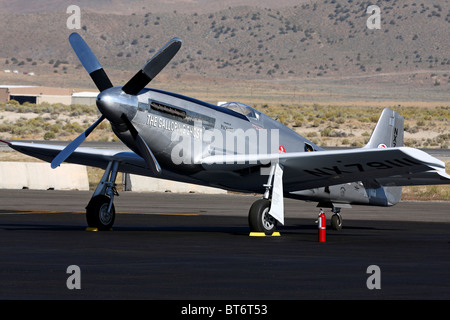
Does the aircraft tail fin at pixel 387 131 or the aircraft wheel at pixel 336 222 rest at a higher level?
the aircraft tail fin at pixel 387 131

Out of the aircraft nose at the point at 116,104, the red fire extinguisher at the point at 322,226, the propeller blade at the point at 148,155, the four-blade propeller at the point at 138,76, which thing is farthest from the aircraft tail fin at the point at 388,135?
the aircraft nose at the point at 116,104

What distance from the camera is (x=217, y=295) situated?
11.4 m

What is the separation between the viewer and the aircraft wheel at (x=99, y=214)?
21688mm

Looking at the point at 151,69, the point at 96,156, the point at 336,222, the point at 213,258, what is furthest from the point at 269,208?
the point at 213,258

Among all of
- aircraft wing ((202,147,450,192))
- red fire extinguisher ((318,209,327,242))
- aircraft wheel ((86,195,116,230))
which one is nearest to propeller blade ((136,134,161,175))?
aircraft wing ((202,147,450,192))

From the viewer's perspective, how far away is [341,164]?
21453mm

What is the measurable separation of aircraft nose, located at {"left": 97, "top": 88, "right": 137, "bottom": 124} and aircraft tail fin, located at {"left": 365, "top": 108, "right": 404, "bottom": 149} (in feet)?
26.2

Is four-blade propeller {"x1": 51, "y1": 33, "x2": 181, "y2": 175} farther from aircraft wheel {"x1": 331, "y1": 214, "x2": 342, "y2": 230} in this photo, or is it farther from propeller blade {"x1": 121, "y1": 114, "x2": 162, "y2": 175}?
aircraft wheel {"x1": 331, "y1": 214, "x2": 342, "y2": 230}

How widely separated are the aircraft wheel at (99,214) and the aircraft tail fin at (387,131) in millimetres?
7535

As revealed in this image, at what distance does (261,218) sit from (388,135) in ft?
22.1

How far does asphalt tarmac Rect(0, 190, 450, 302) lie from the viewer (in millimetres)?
11812

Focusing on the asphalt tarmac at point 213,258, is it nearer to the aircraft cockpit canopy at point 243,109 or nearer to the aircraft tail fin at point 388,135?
the aircraft tail fin at point 388,135
